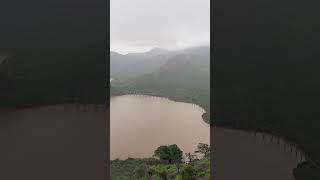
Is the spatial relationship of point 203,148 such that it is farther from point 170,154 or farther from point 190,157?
point 170,154

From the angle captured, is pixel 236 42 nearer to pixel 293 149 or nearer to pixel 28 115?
pixel 293 149

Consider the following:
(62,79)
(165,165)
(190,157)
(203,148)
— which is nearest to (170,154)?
(165,165)

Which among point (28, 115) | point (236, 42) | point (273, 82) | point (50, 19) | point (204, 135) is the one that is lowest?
point (204, 135)

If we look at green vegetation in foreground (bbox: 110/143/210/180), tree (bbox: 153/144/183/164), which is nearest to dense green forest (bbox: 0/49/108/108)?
green vegetation in foreground (bbox: 110/143/210/180)

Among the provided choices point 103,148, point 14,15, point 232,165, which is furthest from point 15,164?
point 232,165

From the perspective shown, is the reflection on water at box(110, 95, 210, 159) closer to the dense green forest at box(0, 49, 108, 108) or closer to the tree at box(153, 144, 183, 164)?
the tree at box(153, 144, 183, 164)

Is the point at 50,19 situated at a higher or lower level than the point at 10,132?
higher

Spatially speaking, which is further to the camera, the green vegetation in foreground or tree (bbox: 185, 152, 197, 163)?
tree (bbox: 185, 152, 197, 163)

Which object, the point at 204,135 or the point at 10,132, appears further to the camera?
the point at 204,135
